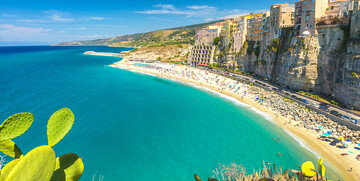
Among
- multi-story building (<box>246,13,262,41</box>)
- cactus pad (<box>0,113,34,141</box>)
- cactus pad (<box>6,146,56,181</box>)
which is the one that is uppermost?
multi-story building (<box>246,13,262,41</box>)

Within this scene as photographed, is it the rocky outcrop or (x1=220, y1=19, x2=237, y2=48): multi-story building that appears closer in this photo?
(x1=220, y1=19, x2=237, y2=48): multi-story building

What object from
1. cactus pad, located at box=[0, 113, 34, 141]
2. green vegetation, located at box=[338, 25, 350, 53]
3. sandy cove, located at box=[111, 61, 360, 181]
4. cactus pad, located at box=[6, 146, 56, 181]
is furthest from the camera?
green vegetation, located at box=[338, 25, 350, 53]

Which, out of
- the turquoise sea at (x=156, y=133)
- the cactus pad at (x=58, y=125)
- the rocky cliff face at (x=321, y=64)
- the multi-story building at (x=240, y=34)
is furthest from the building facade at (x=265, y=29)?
the cactus pad at (x=58, y=125)

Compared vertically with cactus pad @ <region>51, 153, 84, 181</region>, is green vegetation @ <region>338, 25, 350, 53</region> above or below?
above

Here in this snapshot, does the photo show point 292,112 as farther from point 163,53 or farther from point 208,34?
point 163,53

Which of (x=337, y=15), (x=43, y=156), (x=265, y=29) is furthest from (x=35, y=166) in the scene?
(x=265, y=29)

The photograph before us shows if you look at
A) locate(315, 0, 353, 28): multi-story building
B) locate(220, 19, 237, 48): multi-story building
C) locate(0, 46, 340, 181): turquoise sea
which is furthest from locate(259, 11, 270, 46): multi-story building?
locate(0, 46, 340, 181): turquoise sea

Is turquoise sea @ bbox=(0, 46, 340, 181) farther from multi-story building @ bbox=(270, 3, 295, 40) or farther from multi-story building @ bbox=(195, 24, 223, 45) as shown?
multi-story building @ bbox=(195, 24, 223, 45)

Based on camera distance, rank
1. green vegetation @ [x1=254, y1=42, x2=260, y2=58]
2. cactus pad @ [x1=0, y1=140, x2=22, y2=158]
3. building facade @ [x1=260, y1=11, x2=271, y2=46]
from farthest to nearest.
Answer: green vegetation @ [x1=254, y1=42, x2=260, y2=58] < building facade @ [x1=260, y1=11, x2=271, y2=46] < cactus pad @ [x1=0, y1=140, x2=22, y2=158]
